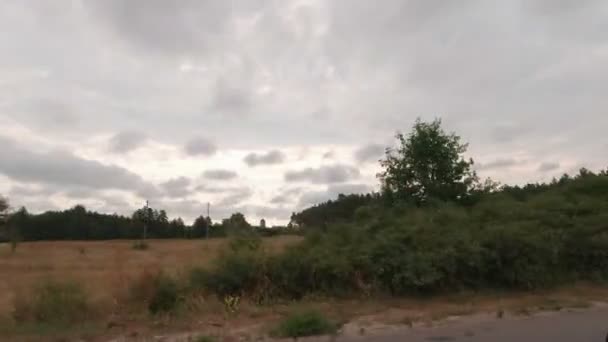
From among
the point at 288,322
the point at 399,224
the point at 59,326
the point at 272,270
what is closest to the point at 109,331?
the point at 59,326

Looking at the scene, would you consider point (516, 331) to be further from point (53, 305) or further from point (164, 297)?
point (53, 305)

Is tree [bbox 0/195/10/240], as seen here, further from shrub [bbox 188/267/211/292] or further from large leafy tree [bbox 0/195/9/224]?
shrub [bbox 188/267/211/292]

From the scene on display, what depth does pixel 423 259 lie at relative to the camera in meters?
13.5

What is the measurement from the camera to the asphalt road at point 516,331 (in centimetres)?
932

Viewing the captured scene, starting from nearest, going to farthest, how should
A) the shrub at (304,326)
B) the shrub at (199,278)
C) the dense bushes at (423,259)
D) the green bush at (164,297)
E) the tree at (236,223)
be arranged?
the shrub at (304,326) → the green bush at (164,297) → the shrub at (199,278) → the dense bushes at (423,259) → the tree at (236,223)

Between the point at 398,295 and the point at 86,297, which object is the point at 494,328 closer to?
the point at 398,295

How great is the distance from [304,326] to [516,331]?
12.5ft

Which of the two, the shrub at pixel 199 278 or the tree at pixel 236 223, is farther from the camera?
the tree at pixel 236 223

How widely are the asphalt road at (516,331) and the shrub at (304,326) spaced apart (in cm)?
41

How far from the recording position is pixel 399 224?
15734 millimetres

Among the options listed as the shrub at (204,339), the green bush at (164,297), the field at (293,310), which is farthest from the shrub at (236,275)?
the shrub at (204,339)

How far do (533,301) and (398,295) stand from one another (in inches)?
125

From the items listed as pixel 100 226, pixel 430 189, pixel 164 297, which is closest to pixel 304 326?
pixel 164 297

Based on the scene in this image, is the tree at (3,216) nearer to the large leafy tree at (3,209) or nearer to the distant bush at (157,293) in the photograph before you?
the large leafy tree at (3,209)
